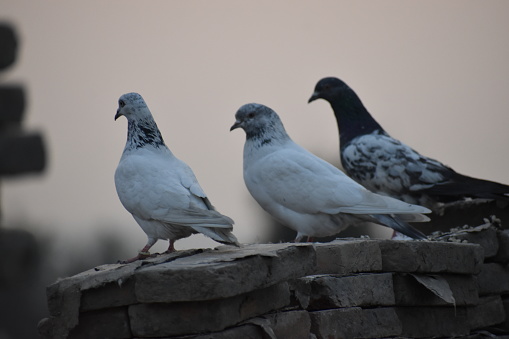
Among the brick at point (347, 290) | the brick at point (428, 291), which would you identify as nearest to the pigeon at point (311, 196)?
the brick at point (428, 291)

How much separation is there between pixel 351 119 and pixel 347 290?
4218 mm

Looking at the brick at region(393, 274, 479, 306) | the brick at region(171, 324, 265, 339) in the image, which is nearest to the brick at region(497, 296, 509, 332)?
the brick at region(393, 274, 479, 306)

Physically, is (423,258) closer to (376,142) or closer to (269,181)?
(269,181)

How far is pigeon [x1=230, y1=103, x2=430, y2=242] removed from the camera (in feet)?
27.4

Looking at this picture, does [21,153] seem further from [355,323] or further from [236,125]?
[236,125]

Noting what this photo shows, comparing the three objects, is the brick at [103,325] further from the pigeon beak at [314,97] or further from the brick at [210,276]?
the pigeon beak at [314,97]

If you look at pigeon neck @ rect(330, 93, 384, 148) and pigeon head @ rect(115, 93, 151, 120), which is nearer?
pigeon head @ rect(115, 93, 151, 120)

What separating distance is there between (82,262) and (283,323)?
2277 centimetres

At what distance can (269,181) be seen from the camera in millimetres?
8469

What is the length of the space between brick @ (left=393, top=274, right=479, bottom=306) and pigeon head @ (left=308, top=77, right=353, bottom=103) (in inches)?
135

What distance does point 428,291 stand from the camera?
795 cm

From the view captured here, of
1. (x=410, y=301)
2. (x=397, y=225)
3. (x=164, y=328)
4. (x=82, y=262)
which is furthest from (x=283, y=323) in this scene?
(x=82, y=262)

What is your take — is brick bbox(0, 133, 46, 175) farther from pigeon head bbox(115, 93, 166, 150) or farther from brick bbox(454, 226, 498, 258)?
brick bbox(454, 226, 498, 258)

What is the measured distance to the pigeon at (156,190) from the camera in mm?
6727
